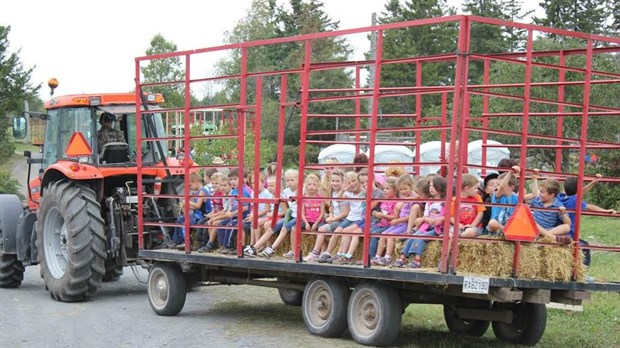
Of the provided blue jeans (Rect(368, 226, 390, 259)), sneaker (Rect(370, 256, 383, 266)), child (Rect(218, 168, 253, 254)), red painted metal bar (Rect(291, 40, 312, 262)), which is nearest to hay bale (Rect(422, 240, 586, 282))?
sneaker (Rect(370, 256, 383, 266))

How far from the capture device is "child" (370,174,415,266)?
9.81 meters

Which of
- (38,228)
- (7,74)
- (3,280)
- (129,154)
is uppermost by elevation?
(7,74)

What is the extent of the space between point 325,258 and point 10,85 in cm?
5269

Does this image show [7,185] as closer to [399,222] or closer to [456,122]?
[399,222]

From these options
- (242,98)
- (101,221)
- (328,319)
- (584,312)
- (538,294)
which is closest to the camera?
(538,294)

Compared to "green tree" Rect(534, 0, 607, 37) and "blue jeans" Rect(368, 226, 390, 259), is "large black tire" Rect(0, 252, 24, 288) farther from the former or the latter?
"green tree" Rect(534, 0, 607, 37)

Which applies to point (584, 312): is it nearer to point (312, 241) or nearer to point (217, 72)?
point (312, 241)

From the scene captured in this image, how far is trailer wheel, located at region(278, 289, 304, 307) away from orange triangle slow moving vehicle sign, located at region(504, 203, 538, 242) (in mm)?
5324

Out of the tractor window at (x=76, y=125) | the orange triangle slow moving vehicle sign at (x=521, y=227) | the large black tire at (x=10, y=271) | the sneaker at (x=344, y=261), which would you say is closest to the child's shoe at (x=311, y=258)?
the sneaker at (x=344, y=261)

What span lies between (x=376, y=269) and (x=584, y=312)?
4061mm

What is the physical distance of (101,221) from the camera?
14461 millimetres

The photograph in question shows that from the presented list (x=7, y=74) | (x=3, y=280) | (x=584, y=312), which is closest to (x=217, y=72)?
(x=7, y=74)

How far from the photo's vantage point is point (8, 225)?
649 inches

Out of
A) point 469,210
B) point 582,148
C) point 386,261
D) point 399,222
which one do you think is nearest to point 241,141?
point 399,222
